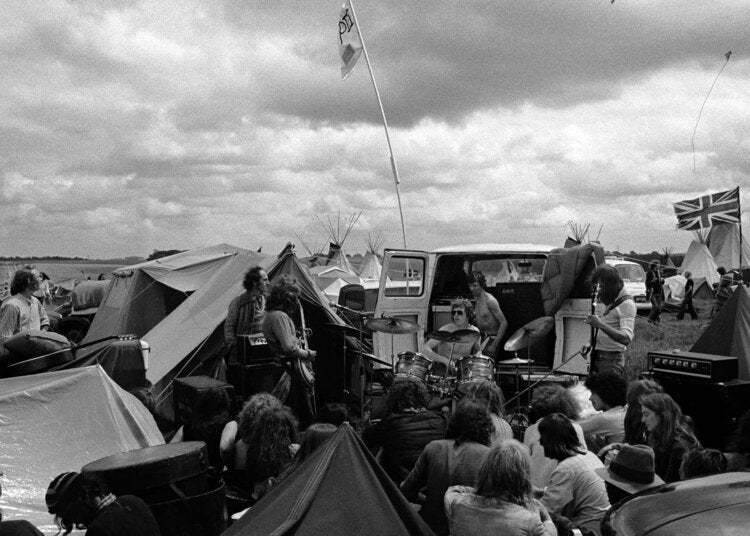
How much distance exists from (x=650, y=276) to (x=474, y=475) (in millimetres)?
20728

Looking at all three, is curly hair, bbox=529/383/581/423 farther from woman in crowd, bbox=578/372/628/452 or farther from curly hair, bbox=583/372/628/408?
curly hair, bbox=583/372/628/408

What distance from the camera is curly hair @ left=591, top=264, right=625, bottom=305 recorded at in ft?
23.1

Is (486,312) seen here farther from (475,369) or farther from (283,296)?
(283,296)

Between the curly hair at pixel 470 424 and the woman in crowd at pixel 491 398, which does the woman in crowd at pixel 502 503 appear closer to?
the curly hair at pixel 470 424

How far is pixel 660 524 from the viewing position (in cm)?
280

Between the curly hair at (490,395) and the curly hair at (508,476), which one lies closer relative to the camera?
the curly hair at (508,476)

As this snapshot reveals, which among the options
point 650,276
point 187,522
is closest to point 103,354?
point 187,522

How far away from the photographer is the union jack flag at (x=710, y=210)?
2598 centimetres

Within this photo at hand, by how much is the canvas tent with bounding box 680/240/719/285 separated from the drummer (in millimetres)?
24025

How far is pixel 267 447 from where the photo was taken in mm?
4766

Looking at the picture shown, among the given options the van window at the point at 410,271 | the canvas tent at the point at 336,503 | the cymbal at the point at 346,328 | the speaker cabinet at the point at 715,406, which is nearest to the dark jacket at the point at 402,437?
the canvas tent at the point at 336,503

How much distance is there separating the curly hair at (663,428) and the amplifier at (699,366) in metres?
1.40

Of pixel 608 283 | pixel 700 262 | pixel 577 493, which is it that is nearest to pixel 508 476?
pixel 577 493

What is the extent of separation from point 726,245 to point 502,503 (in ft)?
104
